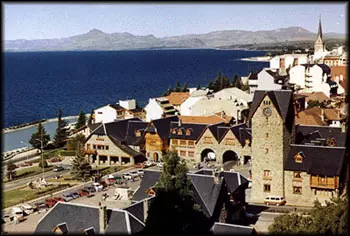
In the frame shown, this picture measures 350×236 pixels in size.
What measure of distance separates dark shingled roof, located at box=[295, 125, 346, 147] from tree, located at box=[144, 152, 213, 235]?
11.9m

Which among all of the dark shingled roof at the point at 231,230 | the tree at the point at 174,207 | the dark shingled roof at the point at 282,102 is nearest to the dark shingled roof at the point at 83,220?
the tree at the point at 174,207

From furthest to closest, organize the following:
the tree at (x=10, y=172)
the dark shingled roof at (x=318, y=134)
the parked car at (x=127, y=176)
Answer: the tree at (x=10, y=172)
the parked car at (x=127, y=176)
the dark shingled roof at (x=318, y=134)

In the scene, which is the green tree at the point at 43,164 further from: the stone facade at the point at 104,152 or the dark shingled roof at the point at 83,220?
the dark shingled roof at the point at 83,220

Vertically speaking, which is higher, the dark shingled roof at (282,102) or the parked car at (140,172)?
the dark shingled roof at (282,102)

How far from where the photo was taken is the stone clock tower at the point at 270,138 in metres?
23.8

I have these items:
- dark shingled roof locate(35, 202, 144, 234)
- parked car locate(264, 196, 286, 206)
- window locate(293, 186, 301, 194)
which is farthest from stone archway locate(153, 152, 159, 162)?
dark shingled roof locate(35, 202, 144, 234)

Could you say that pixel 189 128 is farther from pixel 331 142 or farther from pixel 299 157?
pixel 299 157

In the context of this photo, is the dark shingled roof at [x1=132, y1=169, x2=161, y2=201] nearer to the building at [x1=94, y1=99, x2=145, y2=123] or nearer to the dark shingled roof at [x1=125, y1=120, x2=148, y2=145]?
the dark shingled roof at [x1=125, y1=120, x2=148, y2=145]

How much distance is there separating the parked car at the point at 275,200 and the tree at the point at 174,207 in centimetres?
739

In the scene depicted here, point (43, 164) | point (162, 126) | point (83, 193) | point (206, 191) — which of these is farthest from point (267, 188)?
point (43, 164)

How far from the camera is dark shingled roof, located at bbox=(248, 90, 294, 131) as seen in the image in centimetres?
2372

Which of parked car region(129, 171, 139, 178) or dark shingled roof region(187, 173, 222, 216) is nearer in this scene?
dark shingled roof region(187, 173, 222, 216)

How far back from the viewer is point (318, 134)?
28641mm

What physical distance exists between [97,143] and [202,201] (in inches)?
669
